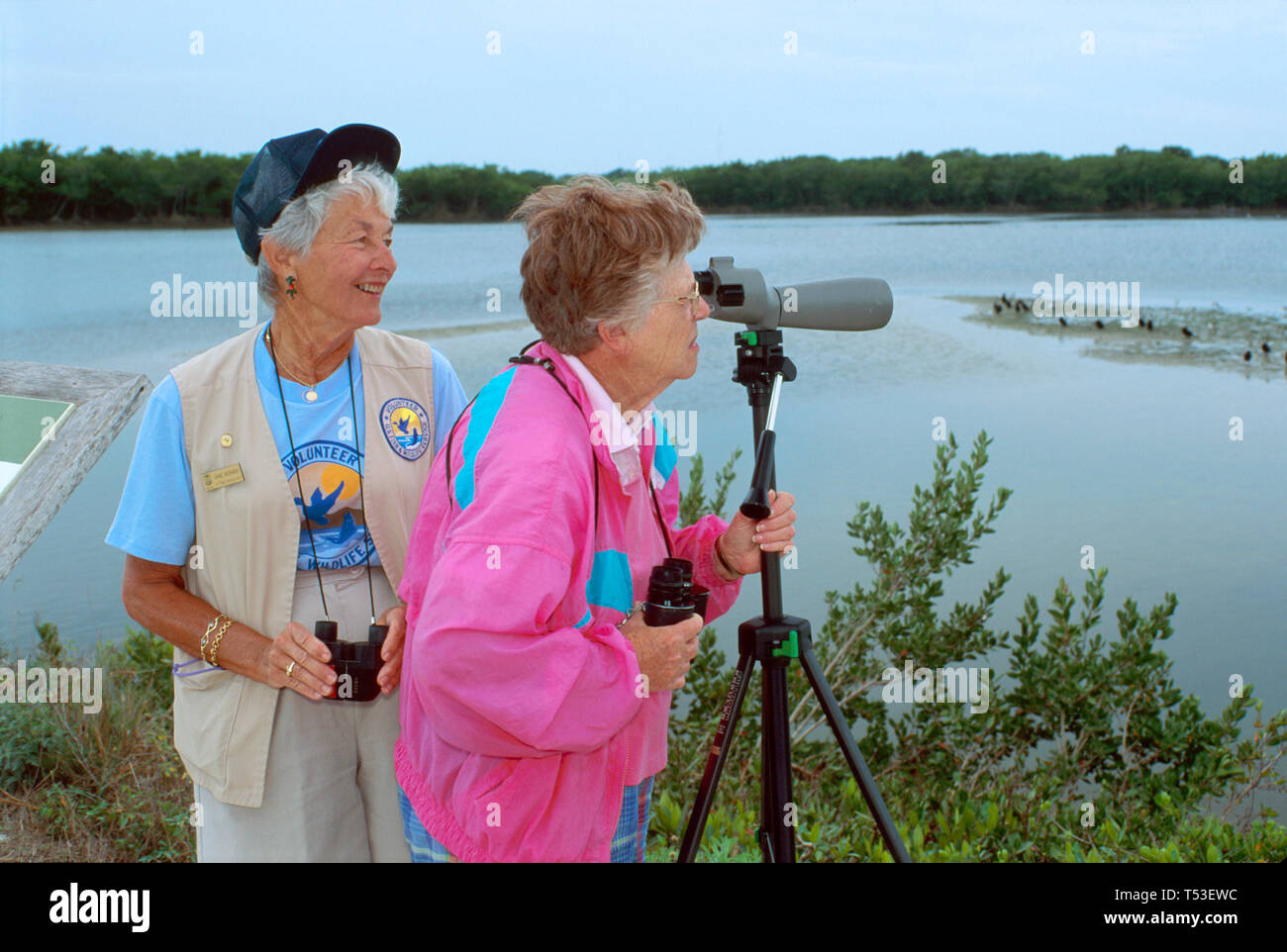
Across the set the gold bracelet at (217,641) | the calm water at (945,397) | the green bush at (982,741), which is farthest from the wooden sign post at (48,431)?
the green bush at (982,741)

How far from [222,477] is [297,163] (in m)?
0.55

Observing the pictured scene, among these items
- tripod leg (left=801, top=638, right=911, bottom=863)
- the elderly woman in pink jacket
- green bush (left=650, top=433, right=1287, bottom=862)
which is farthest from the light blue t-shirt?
green bush (left=650, top=433, right=1287, bottom=862)

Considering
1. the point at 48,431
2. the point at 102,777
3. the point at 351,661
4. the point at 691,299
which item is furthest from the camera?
the point at 102,777

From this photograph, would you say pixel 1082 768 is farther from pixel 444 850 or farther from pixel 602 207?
pixel 602 207

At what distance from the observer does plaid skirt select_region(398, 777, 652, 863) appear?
5.34 feet

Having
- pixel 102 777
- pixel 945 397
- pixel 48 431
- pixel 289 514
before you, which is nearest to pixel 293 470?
pixel 289 514

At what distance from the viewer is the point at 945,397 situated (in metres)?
4.76

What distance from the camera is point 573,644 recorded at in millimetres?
1370

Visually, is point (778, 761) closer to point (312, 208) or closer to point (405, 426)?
point (405, 426)

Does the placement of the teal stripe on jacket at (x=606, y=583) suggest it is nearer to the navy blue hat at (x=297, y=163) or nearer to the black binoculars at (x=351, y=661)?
the black binoculars at (x=351, y=661)

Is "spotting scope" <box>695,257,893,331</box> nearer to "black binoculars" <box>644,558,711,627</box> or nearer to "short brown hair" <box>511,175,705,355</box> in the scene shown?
"short brown hair" <box>511,175,705,355</box>

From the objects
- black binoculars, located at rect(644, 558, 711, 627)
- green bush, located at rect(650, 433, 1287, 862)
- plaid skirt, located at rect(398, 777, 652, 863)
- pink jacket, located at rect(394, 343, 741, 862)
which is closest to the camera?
pink jacket, located at rect(394, 343, 741, 862)
